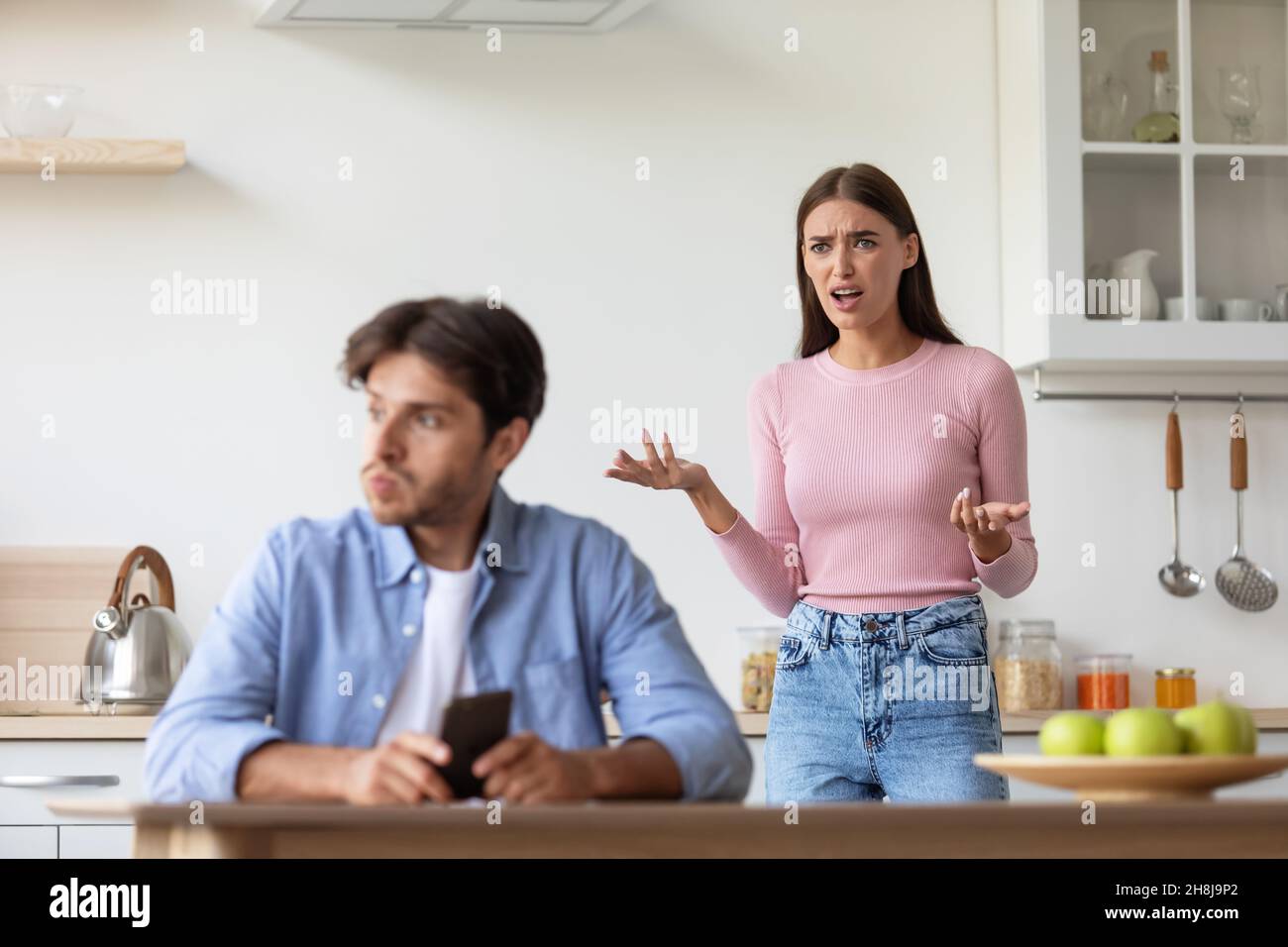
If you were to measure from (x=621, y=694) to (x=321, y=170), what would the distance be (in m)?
2.12

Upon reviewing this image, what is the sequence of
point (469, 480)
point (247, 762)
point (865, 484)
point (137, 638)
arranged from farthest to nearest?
point (137, 638)
point (865, 484)
point (469, 480)
point (247, 762)

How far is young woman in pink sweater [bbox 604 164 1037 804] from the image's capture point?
185 cm

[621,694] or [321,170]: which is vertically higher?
[321,170]

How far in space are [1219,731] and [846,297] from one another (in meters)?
0.83

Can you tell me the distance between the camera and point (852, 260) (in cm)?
191

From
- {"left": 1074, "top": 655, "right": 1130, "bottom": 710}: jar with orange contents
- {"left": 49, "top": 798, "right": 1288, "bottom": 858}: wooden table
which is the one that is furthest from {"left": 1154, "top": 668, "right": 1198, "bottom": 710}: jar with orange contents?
{"left": 49, "top": 798, "right": 1288, "bottom": 858}: wooden table

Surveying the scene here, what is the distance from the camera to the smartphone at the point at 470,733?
113 cm

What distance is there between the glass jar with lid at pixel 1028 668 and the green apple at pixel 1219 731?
1.87 m

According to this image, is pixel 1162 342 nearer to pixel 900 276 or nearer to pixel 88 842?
pixel 900 276

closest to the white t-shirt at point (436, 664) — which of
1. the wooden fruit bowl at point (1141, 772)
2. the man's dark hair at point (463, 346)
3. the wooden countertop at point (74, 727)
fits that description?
the man's dark hair at point (463, 346)

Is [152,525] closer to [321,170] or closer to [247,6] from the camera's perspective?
[321,170]

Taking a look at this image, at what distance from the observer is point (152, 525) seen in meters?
3.16
